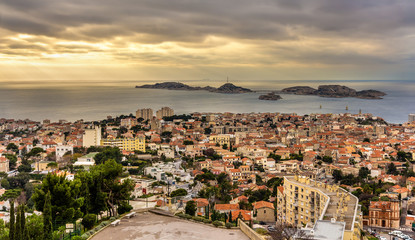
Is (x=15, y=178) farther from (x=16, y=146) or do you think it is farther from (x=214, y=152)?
(x=214, y=152)

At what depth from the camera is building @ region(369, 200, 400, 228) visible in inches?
459

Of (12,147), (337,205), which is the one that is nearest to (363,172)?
(337,205)

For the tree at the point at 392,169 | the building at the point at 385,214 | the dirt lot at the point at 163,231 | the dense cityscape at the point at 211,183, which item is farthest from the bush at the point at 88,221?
the tree at the point at 392,169

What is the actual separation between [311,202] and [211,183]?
24.6ft

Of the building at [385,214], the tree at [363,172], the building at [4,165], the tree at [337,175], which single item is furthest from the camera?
the tree at [363,172]

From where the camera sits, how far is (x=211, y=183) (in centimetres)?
1652

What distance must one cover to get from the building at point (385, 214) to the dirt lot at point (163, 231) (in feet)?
25.3

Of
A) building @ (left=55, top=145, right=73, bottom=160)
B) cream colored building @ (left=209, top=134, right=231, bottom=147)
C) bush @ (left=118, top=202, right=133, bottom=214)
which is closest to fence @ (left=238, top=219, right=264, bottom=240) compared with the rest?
bush @ (left=118, top=202, right=133, bottom=214)

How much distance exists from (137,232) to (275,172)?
48.7 feet

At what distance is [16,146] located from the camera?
23375 mm

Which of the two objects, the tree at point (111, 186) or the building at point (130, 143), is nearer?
the tree at point (111, 186)

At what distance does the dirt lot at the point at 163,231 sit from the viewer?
5.51 meters

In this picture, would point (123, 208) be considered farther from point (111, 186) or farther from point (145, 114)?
point (145, 114)

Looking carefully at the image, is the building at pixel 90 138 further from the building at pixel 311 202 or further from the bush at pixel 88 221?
the bush at pixel 88 221
